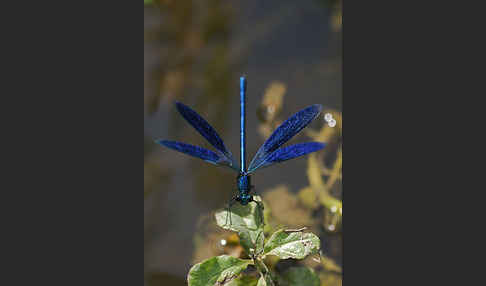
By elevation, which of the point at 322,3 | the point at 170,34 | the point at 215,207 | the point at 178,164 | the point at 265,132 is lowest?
the point at 215,207

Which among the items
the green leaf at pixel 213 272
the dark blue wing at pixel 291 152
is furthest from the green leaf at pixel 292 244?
the dark blue wing at pixel 291 152

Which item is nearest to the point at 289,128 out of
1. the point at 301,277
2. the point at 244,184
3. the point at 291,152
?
the point at 291,152

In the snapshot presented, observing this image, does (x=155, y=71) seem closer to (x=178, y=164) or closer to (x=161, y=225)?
(x=178, y=164)

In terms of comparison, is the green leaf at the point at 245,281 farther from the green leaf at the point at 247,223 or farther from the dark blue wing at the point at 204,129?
the dark blue wing at the point at 204,129

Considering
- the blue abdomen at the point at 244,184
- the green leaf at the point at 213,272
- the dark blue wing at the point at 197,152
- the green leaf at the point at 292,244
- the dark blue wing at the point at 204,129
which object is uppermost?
the dark blue wing at the point at 204,129

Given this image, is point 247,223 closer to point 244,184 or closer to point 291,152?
point 244,184

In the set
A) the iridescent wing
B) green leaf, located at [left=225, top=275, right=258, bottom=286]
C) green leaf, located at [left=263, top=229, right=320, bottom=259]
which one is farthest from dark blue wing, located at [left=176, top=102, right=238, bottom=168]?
green leaf, located at [left=225, top=275, right=258, bottom=286]

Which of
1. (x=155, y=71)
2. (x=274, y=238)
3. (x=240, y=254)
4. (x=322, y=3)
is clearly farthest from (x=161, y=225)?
(x=322, y=3)
